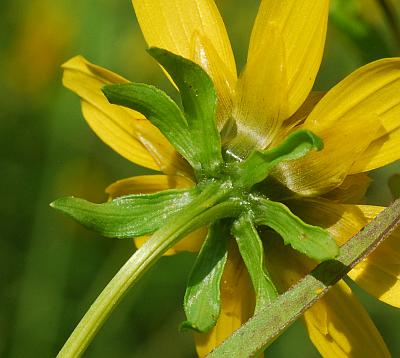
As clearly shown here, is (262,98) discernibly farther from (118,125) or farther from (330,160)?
(118,125)

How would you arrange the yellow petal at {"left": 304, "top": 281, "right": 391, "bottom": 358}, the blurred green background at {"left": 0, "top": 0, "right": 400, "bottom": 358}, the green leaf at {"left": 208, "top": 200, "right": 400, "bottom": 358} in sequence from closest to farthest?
the green leaf at {"left": 208, "top": 200, "right": 400, "bottom": 358} < the yellow petal at {"left": 304, "top": 281, "right": 391, "bottom": 358} < the blurred green background at {"left": 0, "top": 0, "right": 400, "bottom": 358}

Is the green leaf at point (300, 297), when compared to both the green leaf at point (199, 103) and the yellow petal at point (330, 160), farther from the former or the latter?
the green leaf at point (199, 103)

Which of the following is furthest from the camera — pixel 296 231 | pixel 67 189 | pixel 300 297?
pixel 67 189

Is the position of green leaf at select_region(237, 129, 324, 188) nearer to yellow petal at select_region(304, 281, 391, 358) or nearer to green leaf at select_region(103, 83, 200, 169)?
green leaf at select_region(103, 83, 200, 169)

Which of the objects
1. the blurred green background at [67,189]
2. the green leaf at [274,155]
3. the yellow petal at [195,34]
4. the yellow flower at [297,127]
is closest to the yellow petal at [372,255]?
the yellow flower at [297,127]

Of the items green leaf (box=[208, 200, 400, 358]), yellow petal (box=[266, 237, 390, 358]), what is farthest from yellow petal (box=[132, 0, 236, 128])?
green leaf (box=[208, 200, 400, 358])

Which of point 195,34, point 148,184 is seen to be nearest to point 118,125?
point 148,184
